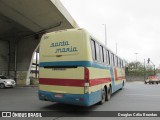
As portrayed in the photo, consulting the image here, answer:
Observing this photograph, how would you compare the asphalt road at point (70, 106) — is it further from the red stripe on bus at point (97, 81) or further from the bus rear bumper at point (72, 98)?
the red stripe on bus at point (97, 81)

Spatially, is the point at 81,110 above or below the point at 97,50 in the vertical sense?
below

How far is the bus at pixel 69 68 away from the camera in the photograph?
33.5 ft

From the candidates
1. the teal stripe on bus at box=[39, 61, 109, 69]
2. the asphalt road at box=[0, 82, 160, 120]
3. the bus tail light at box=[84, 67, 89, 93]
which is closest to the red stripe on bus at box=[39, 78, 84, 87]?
the bus tail light at box=[84, 67, 89, 93]

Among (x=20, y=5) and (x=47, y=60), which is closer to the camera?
(x=47, y=60)

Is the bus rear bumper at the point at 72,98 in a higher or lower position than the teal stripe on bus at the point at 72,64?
lower

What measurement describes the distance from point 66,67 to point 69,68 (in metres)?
0.15

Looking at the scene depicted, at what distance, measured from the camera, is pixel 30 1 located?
21.6 meters

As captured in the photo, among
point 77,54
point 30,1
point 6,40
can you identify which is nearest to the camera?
point 77,54

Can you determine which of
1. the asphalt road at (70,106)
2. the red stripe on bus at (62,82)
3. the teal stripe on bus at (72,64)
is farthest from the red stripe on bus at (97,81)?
the asphalt road at (70,106)

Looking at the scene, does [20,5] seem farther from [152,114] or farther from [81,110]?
[152,114]

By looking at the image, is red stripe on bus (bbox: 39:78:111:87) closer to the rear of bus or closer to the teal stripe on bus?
the rear of bus

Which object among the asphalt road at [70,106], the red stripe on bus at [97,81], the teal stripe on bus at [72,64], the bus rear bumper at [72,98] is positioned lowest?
the asphalt road at [70,106]

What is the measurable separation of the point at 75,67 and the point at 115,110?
109 inches

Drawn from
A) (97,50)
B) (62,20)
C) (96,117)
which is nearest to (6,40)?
(62,20)
